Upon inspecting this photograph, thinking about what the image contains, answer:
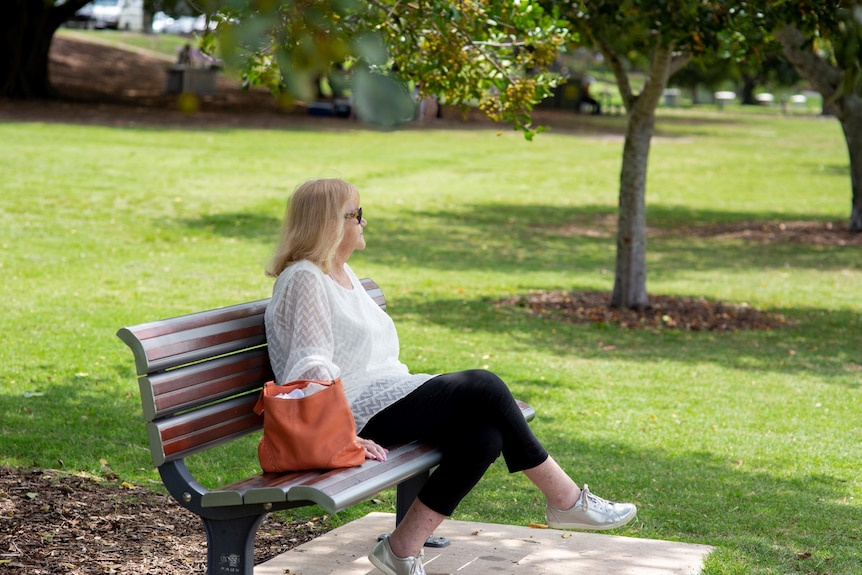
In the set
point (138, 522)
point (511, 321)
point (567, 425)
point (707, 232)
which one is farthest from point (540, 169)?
point (138, 522)

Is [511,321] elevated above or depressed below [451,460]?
below

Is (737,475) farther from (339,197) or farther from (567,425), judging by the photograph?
(339,197)

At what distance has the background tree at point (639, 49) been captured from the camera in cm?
799

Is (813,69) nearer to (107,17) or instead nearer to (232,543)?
(232,543)

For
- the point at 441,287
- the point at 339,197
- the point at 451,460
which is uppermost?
the point at 339,197

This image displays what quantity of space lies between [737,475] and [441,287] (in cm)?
666

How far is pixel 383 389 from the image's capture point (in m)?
4.13

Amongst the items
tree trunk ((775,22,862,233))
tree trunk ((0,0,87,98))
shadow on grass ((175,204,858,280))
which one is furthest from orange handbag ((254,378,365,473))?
tree trunk ((0,0,87,98))

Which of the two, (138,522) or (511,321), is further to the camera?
(511,321)

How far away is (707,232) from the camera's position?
1833cm

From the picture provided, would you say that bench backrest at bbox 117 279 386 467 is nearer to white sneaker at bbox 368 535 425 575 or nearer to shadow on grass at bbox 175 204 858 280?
white sneaker at bbox 368 535 425 575

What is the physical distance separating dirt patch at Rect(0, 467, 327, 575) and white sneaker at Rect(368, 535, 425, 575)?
29.6 inches

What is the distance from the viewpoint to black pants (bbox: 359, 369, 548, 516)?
3959 millimetres

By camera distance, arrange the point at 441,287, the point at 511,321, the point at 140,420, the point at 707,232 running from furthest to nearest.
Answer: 1. the point at 707,232
2. the point at 441,287
3. the point at 511,321
4. the point at 140,420
